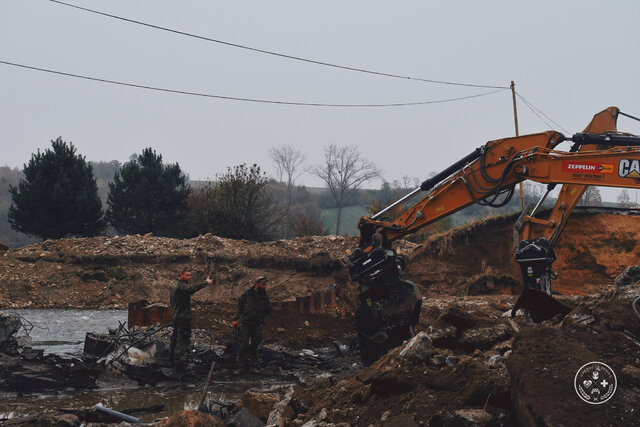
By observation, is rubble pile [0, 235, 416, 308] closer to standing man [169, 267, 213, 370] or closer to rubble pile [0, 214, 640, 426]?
rubble pile [0, 214, 640, 426]

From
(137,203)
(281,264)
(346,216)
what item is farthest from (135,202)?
(346,216)

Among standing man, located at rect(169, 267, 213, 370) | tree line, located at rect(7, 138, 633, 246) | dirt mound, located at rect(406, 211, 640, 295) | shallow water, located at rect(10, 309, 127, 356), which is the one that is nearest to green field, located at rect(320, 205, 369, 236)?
tree line, located at rect(7, 138, 633, 246)

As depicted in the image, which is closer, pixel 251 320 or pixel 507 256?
pixel 251 320

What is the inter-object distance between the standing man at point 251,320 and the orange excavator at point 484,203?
1820mm

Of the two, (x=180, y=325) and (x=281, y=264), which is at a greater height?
(x=281, y=264)

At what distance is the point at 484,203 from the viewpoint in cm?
1066

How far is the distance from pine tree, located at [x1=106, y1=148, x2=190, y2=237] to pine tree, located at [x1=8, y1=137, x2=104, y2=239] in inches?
45.3

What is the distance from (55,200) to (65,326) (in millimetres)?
16357

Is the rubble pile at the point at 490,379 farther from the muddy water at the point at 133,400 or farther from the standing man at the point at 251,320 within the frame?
the standing man at the point at 251,320

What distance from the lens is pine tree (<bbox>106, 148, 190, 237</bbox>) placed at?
35.6 m

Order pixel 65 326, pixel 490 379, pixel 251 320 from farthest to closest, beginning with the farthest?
pixel 65 326 → pixel 251 320 → pixel 490 379

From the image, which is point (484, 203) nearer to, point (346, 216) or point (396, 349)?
point (396, 349)

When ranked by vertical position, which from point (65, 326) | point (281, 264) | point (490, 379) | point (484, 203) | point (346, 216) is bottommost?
point (65, 326)

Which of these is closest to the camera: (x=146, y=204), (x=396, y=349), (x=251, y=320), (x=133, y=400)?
(x=396, y=349)
